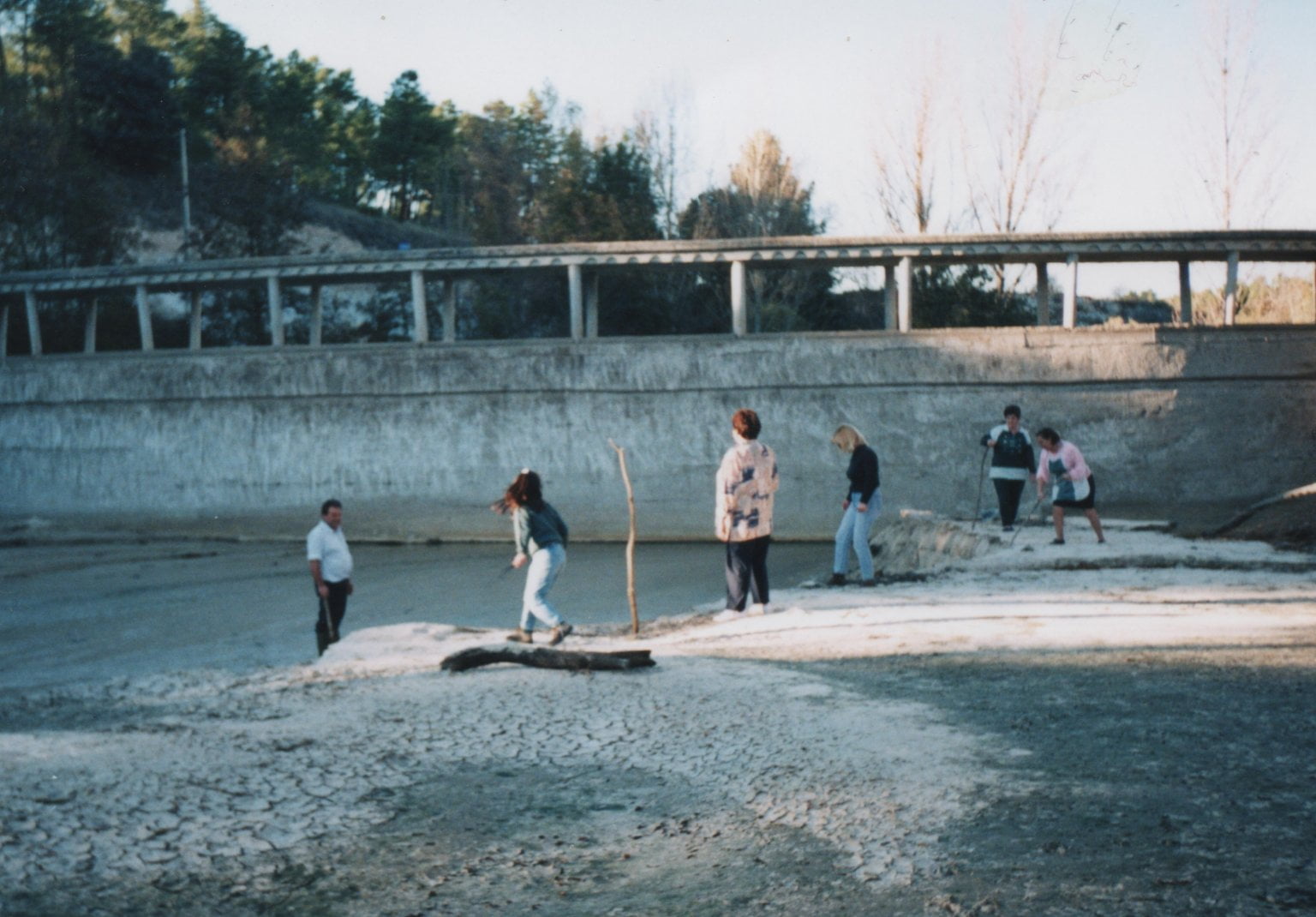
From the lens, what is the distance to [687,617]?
1295 centimetres

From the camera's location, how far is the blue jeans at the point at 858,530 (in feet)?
41.8

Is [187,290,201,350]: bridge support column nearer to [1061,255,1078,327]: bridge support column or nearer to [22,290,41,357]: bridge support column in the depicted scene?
[22,290,41,357]: bridge support column

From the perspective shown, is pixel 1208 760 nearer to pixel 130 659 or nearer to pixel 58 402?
pixel 130 659

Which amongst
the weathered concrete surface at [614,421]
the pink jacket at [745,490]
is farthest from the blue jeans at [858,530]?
the weathered concrete surface at [614,421]

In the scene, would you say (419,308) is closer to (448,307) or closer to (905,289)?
(448,307)

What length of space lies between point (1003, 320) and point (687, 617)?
2639 centimetres

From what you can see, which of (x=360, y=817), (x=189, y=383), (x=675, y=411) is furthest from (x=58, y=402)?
(x=360, y=817)

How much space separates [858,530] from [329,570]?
550 centimetres

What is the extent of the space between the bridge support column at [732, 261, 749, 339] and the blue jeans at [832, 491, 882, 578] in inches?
442

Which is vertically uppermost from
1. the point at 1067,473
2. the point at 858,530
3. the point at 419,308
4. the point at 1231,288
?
the point at 419,308

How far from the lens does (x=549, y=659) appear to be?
8367mm

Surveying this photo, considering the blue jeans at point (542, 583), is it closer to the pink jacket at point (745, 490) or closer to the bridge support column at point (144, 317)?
the pink jacket at point (745, 490)

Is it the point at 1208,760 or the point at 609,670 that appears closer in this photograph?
the point at 1208,760

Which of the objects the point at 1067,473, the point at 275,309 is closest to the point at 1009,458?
the point at 1067,473
